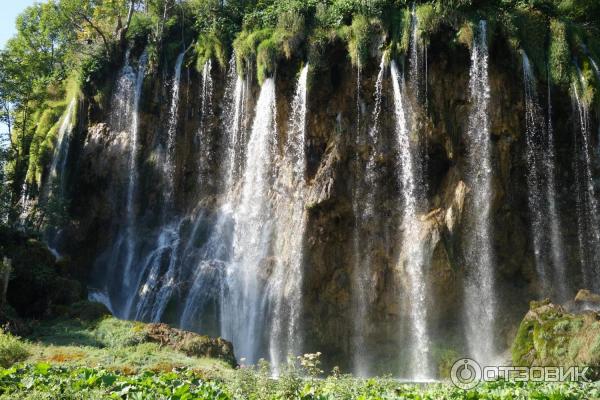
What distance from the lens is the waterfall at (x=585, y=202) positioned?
2097 cm

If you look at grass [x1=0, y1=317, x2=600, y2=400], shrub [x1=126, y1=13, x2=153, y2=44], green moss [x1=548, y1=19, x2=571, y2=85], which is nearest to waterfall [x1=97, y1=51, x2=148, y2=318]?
shrub [x1=126, y1=13, x2=153, y2=44]

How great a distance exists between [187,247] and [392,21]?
12331 millimetres

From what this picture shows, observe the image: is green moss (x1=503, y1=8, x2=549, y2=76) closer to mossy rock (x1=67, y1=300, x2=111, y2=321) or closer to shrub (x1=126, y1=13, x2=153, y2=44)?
shrub (x1=126, y1=13, x2=153, y2=44)

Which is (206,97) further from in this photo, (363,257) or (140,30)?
(363,257)

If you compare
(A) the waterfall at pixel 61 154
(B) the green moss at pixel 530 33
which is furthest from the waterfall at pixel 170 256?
(B) the green moss at pixel 530 33

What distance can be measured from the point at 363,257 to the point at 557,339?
363 inches

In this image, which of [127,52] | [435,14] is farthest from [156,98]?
[435,14]

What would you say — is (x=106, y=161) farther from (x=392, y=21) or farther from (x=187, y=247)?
(x=392, y=21)

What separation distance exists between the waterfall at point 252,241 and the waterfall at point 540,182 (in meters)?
9.90

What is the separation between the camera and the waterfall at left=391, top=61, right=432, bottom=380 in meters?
20.3

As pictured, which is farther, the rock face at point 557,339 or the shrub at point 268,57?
the shrub at point 268,57

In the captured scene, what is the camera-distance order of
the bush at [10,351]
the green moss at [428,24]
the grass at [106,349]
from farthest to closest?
the green moss at [428,24] < the bush at [10,351] < the grass at [106,349]

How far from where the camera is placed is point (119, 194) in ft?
89.5

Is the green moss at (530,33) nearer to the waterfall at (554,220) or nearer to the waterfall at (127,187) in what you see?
the waterfall at (554,220)
